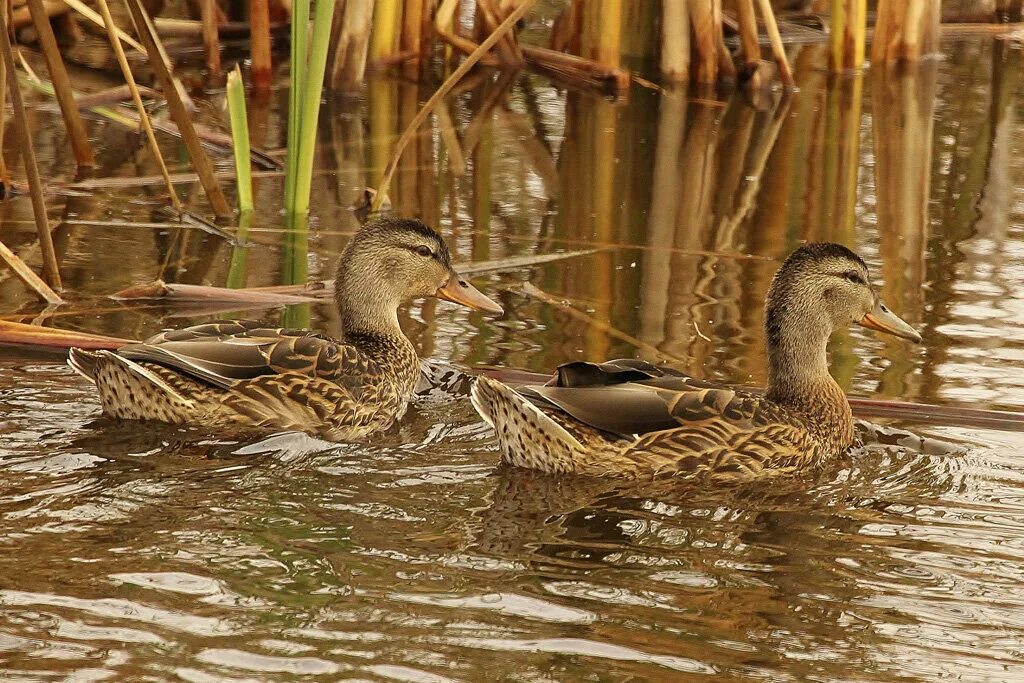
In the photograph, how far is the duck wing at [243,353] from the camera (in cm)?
595

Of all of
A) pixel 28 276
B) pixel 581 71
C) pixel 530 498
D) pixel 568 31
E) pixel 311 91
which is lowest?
pixel 530 498

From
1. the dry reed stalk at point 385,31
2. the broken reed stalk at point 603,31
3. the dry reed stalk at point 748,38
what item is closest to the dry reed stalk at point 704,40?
the dry reed stalk at point 748,38

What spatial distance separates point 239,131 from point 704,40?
5.81 metres

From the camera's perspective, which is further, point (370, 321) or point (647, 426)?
point (370, 321)

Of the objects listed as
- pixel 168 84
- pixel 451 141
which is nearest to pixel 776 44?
pixel 451 141

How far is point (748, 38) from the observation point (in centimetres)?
1302

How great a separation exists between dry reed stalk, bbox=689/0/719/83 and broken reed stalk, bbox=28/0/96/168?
4.98m

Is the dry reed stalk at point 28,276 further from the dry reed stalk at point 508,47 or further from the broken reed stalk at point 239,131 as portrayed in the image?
the dry reed stalk at point 508,47

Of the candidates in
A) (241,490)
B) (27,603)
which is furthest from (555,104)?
(27,603)

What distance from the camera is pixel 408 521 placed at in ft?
16.5

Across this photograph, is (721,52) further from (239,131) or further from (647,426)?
(647,426)

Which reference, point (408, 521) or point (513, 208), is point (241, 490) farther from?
point (513, 208)

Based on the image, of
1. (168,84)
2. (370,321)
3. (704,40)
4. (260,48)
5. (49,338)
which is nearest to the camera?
(49,338)

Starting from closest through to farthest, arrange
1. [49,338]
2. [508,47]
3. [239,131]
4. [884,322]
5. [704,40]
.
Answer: [49,338] < [884,322] < [239,131] < [704,40] < [508,47]
